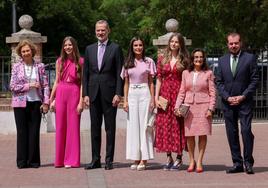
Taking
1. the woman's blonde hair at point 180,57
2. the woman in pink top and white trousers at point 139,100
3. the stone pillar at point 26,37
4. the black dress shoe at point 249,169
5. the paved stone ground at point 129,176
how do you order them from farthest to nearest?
the stone pillar at point 26,37
the woman in pink top and white trousers at point 139,100
the woman's blonde hair at point 180,57
the black dress shoe at point 249,169
the paved stone ground at point 129,176

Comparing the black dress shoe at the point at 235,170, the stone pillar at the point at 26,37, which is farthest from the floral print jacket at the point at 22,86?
the stone pillar at the point at 26,37

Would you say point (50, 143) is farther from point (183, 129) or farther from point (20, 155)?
point (183, 129)

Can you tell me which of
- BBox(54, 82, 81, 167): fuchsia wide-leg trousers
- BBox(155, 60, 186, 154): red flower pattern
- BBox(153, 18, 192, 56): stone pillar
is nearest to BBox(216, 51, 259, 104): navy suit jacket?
BBox(155, 60, 186, 154): red flower pattern

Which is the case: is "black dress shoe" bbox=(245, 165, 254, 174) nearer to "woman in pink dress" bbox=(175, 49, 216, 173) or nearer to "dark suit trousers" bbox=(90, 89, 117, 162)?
"woman in pink dress" bbox=(175, 49, 216, 173)

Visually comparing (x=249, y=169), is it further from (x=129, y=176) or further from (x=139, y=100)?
(x=139, y=100)

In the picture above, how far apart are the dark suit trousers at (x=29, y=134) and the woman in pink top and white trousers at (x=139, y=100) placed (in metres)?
1.44

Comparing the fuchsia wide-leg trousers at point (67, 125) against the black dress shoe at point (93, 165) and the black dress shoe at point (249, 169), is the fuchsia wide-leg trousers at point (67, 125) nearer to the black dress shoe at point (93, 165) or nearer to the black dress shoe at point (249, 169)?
the black dress shoe at point (93, 165)

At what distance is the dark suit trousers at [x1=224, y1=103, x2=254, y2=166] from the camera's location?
10.6 m

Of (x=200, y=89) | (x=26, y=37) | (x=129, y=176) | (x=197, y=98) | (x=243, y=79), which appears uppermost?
(x=26, y=37)

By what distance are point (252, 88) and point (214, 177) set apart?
1.36m

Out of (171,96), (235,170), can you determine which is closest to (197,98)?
(171,96)

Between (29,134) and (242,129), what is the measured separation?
127 inches

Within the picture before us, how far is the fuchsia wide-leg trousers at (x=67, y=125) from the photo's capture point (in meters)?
11.4

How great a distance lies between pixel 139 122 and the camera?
11.1m
